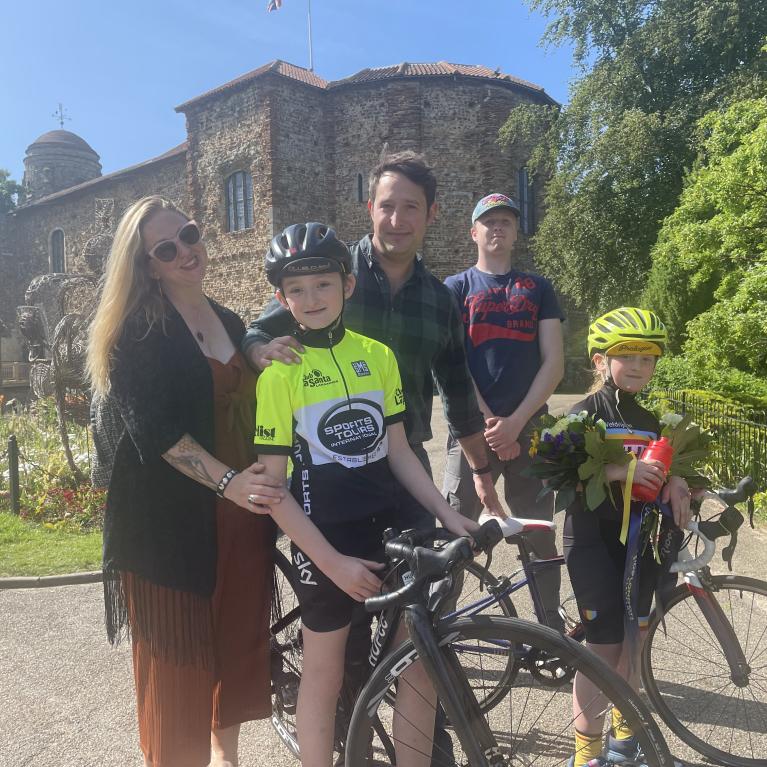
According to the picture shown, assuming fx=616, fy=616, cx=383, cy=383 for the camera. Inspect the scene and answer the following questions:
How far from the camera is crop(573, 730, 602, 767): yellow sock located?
2.23 m

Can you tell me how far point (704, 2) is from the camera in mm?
18484

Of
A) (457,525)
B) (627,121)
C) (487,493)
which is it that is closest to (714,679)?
(487,493)

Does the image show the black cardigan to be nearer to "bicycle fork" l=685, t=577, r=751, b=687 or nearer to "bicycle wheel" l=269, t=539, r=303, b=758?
"bicycle wheel" l=269, t=539, r=303, b=758

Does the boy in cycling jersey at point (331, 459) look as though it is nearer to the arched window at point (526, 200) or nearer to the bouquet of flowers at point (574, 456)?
the bouquet of flowers at point (574, 456)

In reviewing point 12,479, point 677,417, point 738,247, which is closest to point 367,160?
point 738,247

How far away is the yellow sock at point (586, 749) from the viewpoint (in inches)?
87.8

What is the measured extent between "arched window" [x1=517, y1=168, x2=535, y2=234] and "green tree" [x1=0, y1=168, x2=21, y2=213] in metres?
36.8

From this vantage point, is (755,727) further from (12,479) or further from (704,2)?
(704,2)

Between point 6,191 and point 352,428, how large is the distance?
168ft

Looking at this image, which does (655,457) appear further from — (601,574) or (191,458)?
(191,458)

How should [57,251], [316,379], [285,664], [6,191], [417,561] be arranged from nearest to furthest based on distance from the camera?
1. [417,561]
2. [316,379]
3. [285,664]
4. [57,251]
5. [6,191]

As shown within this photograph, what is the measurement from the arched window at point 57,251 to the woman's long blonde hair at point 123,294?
38.0 m

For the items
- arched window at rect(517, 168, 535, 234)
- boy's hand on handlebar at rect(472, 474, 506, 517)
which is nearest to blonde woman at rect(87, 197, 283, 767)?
boy's hand on handlebar at rect(472, 474, 506, 517)

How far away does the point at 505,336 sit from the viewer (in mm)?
3312
